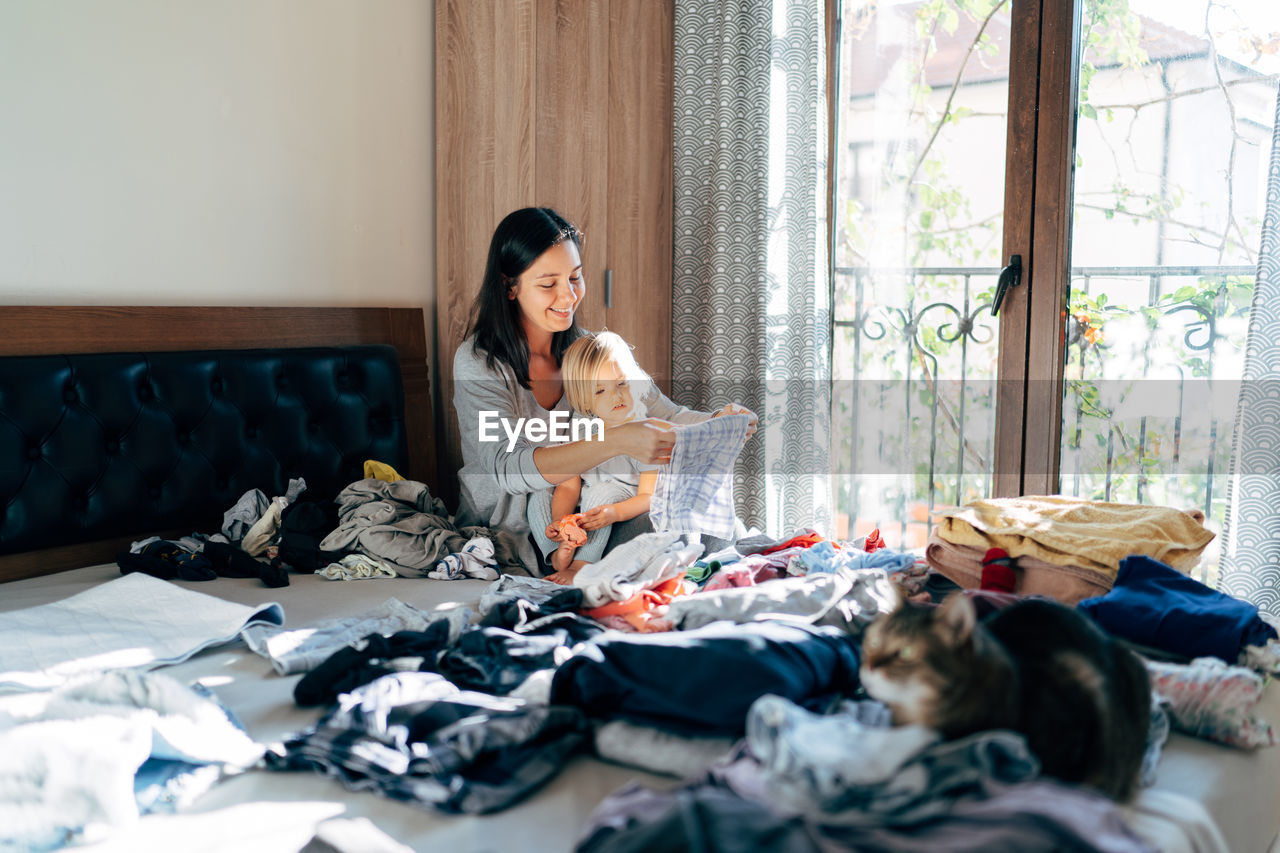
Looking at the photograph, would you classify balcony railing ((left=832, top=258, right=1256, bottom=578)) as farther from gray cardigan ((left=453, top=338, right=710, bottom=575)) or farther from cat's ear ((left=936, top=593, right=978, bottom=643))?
cat's ear ((left=936, top=593, right=978, bottom=643))

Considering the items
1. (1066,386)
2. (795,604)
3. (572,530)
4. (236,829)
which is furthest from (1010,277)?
(236,829)

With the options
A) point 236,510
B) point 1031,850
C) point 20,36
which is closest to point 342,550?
point 236,510

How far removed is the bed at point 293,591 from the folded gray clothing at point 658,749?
20 millimetres

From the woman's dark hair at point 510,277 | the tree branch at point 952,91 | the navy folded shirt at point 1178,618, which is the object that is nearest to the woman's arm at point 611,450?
the woman's dark hair at point 510,277

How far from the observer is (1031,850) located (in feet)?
2.69

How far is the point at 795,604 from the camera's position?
1.59 metres

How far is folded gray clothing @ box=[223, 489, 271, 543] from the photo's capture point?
236 cm

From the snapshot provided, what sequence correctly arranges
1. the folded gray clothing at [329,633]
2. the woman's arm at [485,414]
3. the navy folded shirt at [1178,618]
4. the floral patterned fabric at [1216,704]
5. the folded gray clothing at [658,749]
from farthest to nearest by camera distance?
the woman's arm at [485,414] < the folded gray clothing at [329,633] < the navy folded shirt at [1178,618] < the floral patterned fabric at [1216,704] < the folded gray clothing at [658,749]

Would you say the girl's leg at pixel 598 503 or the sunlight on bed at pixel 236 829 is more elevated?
the girl's leg at pixel 598 503

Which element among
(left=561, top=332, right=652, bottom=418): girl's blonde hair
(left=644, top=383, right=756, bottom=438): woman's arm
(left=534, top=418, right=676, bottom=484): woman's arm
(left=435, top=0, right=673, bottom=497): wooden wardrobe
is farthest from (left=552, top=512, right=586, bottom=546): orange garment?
(left=435, top=0, right=673, bottom=497): wooden wardrobe

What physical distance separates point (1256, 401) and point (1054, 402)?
0.57 meters

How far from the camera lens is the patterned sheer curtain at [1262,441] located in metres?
2.50

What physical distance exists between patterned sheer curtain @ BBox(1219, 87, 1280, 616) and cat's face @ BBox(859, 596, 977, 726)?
1.95m
